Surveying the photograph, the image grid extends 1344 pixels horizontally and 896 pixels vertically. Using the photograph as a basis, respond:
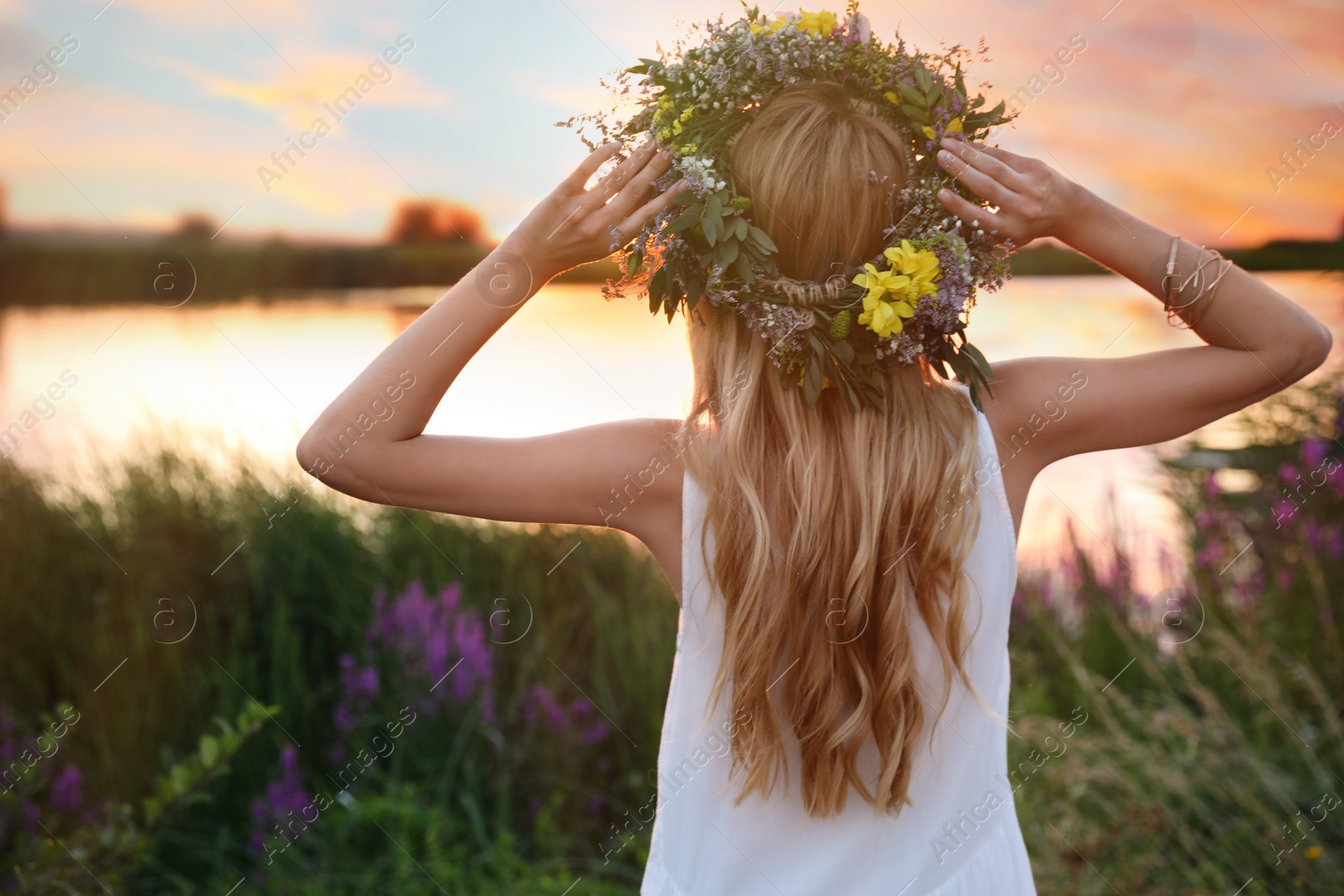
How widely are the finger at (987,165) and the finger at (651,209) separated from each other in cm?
45

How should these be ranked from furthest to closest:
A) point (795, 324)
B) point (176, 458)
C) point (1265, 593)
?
point (176, 458) → point (1265, 593) → point (795, 324)

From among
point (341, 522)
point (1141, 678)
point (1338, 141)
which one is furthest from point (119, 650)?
point (1338, 141)

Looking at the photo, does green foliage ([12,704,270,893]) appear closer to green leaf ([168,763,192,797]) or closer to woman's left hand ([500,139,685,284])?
green leaf ([168,763,192,797])

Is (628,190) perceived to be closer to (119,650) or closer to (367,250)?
(119,650)

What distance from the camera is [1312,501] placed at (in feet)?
14.3

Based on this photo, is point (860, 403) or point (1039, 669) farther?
point (1039, 669)

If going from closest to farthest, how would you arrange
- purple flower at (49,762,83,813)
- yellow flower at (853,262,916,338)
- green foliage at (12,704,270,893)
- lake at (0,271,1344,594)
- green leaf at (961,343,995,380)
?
1. yellow flower at (853,262,916,338)
2. green leaf at (961,343,995,380)
3. green foliage at (12,704,270,893)
4. purple flower at (49,762,83,813)
5. lake at (0,271,1344,594)

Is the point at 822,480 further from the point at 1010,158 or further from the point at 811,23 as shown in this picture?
the point at 811,23

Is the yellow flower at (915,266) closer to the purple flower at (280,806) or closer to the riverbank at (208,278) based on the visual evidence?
the purple flower at (280,806)

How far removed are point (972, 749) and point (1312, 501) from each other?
359 centimetres

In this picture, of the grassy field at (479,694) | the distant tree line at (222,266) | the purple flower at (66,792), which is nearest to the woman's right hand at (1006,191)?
the grassy field at (479,694)

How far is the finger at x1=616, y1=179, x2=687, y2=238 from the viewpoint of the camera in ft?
4.97

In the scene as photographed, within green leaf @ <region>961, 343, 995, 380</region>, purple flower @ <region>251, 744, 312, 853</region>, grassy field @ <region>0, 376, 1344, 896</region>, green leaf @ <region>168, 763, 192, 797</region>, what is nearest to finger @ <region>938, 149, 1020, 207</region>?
green leaf @ <region>961, 343, 995, 380</region>

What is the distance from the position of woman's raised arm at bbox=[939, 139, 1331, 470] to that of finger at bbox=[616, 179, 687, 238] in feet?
1.69
